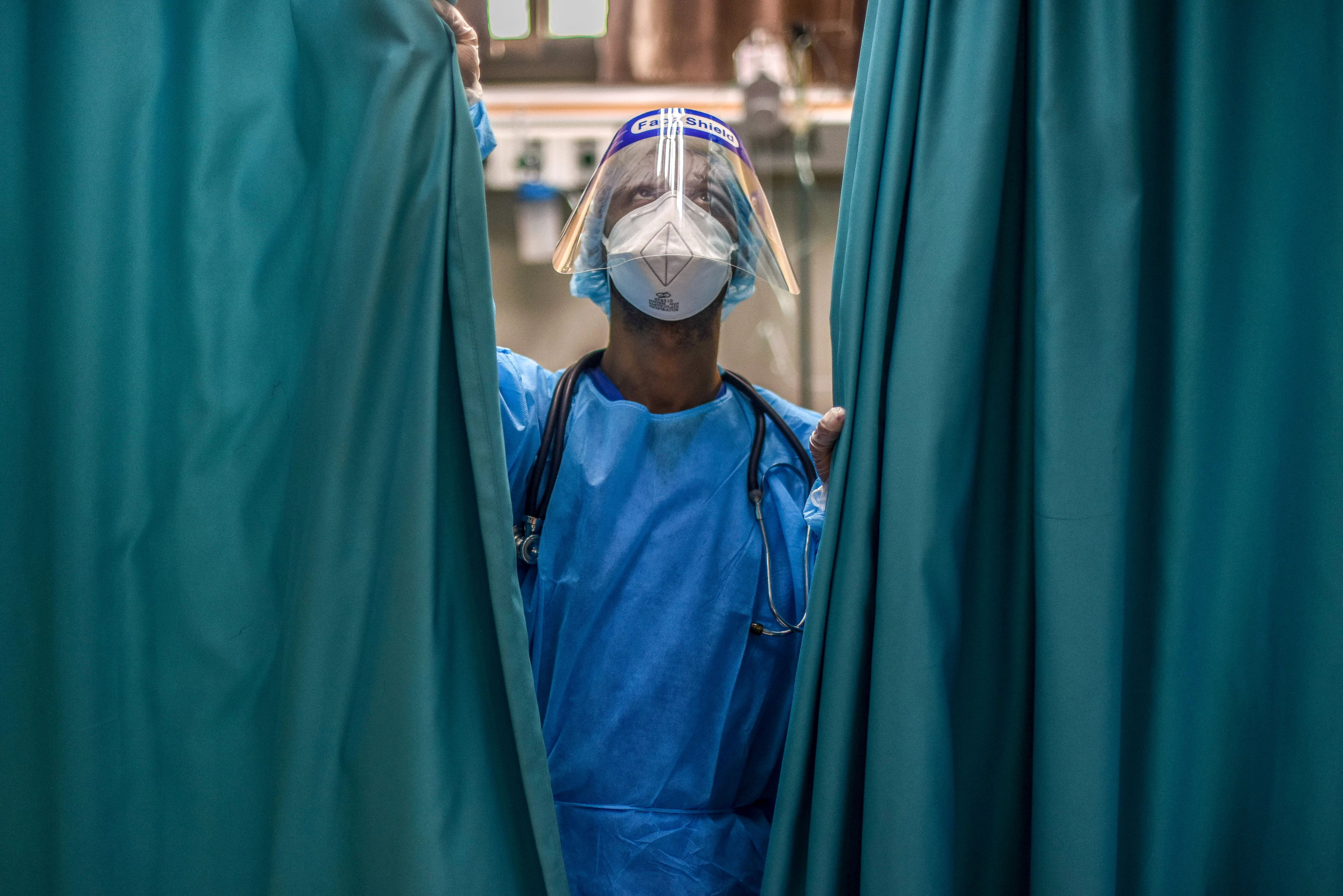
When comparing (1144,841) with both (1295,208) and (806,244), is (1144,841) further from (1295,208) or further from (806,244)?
(806,244)

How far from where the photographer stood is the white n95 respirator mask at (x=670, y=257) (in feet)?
3.61

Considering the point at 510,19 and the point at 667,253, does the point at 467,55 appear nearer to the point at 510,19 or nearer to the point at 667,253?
the point at 667,253

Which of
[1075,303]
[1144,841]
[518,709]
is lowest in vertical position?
[1144,841]

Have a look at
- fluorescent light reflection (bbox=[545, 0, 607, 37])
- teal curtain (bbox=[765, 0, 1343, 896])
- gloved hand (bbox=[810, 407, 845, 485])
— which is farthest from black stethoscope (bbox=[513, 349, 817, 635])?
fluorescent light reflection (bbox=[545, 0, 607, 37])

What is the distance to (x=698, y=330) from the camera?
4.05 feet

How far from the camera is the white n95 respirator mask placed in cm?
110

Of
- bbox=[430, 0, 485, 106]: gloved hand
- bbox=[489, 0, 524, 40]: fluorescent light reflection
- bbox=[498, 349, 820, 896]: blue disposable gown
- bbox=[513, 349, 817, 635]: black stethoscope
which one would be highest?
bbox=[489, 0, 524, 40]: fluorescent light reflection

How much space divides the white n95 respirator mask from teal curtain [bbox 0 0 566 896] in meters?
0.36

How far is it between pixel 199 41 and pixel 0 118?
7.3 inches

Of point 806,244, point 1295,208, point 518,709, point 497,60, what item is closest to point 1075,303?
point 1295,208

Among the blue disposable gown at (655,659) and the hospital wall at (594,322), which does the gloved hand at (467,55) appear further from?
the hospital wall at (594,322)

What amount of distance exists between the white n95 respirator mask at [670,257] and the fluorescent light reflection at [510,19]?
1304 mm

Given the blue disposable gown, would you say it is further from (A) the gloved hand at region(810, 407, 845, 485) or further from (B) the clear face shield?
(B) the clear face shield

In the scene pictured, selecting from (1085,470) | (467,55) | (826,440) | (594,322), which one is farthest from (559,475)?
(594,322)
